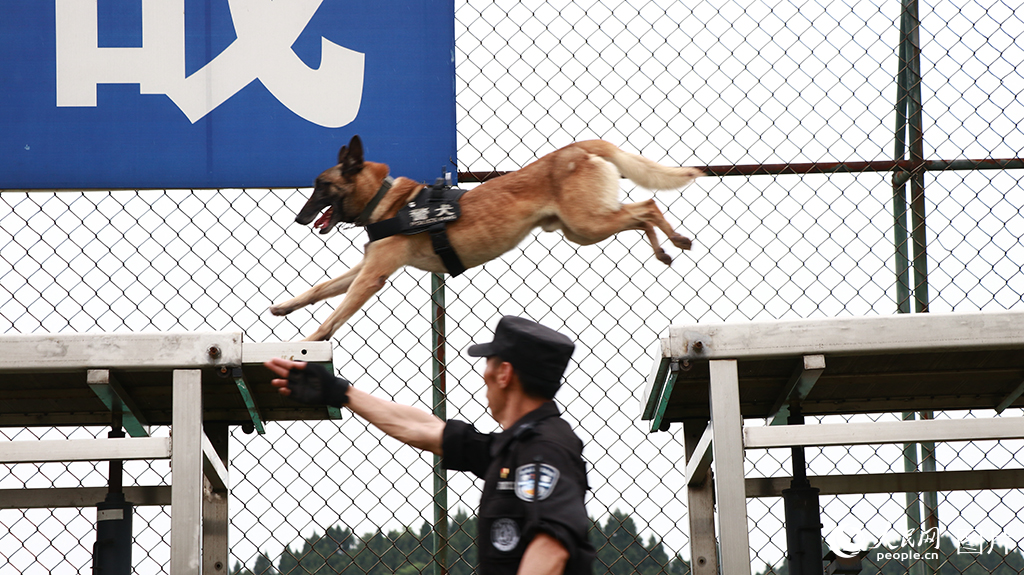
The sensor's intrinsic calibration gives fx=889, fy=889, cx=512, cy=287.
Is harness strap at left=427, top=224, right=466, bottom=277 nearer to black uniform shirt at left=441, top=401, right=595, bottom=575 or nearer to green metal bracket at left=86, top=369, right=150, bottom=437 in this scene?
green metal bracket at left=86, top=369, right=150, bottom=437

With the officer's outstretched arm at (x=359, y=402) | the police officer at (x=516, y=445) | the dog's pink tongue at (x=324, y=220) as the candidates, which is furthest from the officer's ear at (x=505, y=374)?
the dog's pink tongue at (x=324, y=220)

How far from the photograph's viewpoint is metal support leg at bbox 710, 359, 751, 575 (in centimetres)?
233

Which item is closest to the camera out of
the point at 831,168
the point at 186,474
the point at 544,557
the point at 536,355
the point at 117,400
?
the point at 544,557

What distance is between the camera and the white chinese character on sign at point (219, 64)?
375cm

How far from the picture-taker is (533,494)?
1.84 meters

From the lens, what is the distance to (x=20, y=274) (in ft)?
10.8

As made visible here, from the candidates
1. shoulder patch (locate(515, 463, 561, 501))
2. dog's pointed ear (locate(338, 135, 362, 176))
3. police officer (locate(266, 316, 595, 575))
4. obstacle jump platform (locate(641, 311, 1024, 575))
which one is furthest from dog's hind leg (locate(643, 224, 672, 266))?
shoulder patch (locate(515, 463, 561, 501))

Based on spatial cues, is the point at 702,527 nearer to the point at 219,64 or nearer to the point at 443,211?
the point at 443,211

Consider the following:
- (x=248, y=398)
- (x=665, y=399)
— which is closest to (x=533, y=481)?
(x=665, y=399)

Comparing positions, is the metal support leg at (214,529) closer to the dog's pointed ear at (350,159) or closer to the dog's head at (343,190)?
the dog's head at (343,190)

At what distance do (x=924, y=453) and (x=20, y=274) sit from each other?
11.3 feet

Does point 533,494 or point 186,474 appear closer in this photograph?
point 533,494

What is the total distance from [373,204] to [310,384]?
1.47m

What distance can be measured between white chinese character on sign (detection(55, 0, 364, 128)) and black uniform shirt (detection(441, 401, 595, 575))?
2192 millimetres
